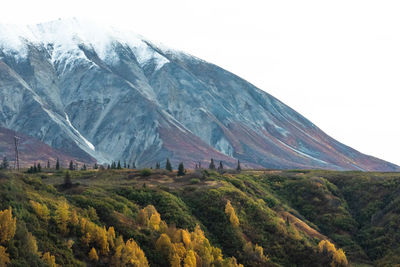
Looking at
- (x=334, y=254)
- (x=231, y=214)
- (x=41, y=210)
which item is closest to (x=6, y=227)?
(x=41, y=210)

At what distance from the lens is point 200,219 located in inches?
4129

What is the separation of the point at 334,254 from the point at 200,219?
28986 mm

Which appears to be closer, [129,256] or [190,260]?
[129,256]

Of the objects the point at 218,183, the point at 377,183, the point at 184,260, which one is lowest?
the point at 184,260

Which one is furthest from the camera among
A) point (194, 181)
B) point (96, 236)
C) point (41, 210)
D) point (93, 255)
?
point (194, 181)

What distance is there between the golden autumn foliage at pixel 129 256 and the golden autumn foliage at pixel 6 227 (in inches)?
598

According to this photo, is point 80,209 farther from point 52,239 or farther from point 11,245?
point 11,245

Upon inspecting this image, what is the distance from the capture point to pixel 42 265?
5891cm

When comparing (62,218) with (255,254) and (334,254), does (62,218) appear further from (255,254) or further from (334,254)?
(334,254)

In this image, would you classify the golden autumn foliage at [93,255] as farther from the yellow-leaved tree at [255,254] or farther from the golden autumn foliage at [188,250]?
the yellow-leaved tree at [255,254]

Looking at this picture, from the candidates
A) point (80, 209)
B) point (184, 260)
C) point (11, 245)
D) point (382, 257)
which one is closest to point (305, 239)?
point (382, 257)

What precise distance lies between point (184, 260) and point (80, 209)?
19.5 m

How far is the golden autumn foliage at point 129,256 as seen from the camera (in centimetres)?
6881

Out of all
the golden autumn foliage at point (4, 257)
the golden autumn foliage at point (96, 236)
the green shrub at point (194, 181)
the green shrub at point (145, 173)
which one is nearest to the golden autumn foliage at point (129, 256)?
the golden autumn foliage at point (96, 236)
